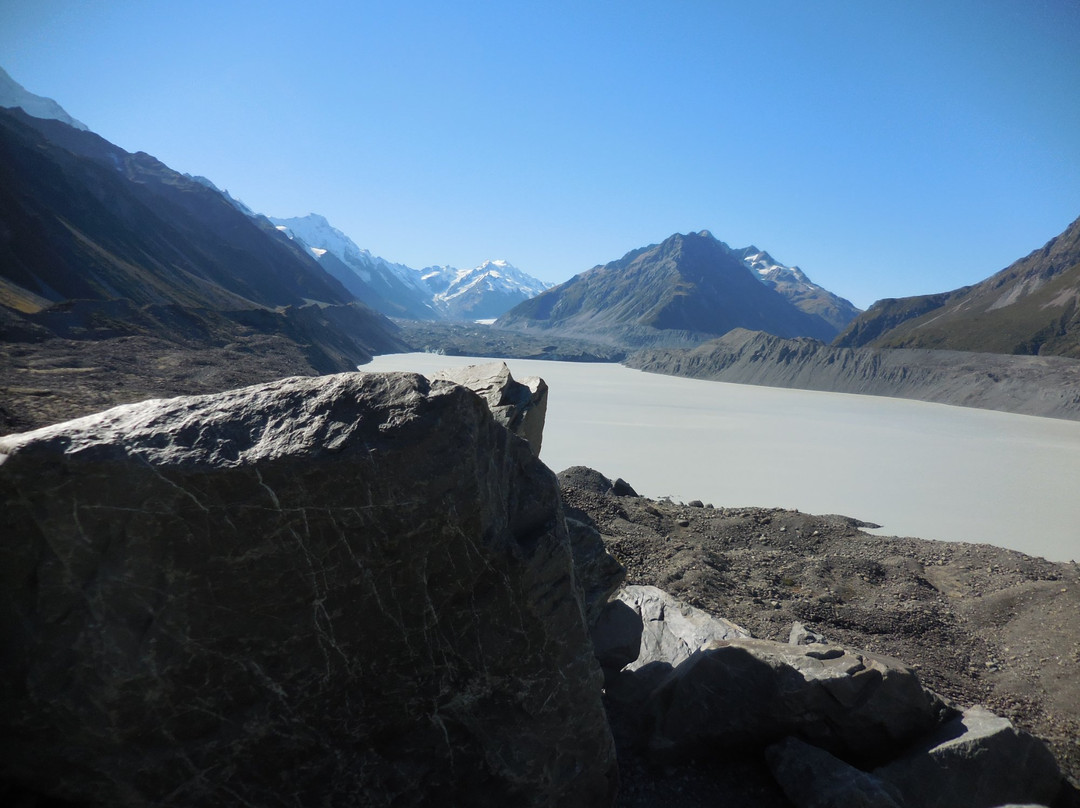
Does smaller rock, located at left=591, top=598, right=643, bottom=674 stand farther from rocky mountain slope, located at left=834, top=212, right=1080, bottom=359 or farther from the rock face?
rocky mountain slope, located at left=834, top=212, right=1080, bottom=359

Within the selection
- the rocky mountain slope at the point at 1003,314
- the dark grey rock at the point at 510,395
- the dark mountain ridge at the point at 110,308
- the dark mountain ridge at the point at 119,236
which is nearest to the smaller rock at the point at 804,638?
the dark grey rock at the point at 510,395

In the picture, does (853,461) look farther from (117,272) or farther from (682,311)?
(682,311)

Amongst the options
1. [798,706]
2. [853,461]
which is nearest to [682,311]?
[853,461]

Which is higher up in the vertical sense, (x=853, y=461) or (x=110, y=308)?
(x=853, y=461)

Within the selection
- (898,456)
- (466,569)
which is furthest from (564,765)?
(898,456)

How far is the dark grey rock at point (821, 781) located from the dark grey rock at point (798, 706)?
0.75 feet

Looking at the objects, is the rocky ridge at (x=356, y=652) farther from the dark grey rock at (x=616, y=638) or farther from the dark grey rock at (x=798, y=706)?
the dark grey rock at (x=616, y=638)

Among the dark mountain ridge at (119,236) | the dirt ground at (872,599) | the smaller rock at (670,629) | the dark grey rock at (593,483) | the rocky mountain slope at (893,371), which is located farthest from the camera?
the rocky mountain slope at (893,371)

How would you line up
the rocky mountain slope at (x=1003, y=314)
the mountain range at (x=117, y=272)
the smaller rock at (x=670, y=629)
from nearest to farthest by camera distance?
the smaller rock at (x=670, y=629), the mountain range at (x=117, y=272), the rocky mountain slope at (x=1003, y=314)

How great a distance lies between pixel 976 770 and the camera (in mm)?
4121

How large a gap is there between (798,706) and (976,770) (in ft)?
3.80

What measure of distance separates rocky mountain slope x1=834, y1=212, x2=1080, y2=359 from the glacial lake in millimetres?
35659

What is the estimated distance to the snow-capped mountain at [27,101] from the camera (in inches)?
5797

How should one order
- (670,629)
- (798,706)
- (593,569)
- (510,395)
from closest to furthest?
1. (798,706)
2. (593,569)
3. (510,395)
4. (670,629)
